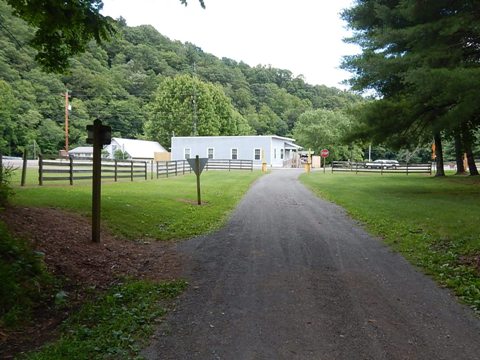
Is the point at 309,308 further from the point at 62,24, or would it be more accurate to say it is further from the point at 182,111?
the point at 182,111

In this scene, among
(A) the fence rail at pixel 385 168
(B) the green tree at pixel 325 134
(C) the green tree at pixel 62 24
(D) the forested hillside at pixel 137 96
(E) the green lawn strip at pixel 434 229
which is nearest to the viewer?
(E) the green lawn strip at pixel 434 229

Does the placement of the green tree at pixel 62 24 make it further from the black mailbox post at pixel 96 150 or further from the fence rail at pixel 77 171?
the fence rail at pixel 77 171

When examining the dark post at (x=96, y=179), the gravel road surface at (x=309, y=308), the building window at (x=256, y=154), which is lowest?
the gravel road surface at (x=309, y=308)

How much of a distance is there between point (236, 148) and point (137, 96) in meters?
41.9

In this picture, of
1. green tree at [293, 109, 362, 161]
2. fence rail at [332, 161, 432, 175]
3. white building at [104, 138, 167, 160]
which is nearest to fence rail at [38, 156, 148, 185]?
fence rail at [332, 161, 432, 175]

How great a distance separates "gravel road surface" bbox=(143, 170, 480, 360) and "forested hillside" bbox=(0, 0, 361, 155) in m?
37.2

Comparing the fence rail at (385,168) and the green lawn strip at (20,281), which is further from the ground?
the fence rail at (385,168)

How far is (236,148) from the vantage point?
48.7 metres

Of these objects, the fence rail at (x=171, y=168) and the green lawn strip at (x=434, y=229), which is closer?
the green lawn strip at (x=434, y=229)

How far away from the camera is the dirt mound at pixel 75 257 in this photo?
4695mm

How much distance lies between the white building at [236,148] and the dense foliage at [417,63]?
2679 cm

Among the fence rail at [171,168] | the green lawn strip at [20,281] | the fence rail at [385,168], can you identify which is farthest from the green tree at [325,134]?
the green lawn strip at [20,281]

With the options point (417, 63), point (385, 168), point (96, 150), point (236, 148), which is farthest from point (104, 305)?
point (236, 148)

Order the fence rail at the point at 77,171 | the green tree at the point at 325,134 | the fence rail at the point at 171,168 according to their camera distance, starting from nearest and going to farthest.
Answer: the fence rail at the point at 77,171 → the fence rail at the point at 171,168 → the green tree at the point at 325,134
